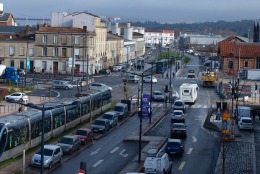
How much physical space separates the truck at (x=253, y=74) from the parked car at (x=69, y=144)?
54.5 meters

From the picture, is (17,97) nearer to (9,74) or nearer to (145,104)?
(9,74)

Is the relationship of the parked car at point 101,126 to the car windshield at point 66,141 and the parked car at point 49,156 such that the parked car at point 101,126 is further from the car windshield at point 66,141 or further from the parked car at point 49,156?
the parked car at point 49,156

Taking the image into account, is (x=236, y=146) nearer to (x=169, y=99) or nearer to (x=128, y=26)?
(x=169, y=99)

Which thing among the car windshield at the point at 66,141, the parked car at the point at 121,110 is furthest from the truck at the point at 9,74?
the car windshield at the point at 66,141

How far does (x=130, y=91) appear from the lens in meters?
67.2

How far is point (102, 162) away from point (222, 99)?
96.5 feet

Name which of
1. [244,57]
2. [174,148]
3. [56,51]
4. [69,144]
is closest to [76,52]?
[56,51]

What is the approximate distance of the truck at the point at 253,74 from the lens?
8469cm

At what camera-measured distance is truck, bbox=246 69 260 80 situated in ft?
278

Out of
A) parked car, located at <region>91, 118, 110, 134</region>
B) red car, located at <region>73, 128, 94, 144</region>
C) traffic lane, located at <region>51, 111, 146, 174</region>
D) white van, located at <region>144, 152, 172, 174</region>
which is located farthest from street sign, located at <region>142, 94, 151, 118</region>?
white van, located at <region>144, 152, 172, 174</region>

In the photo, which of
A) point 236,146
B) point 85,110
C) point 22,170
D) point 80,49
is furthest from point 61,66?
point 22,170

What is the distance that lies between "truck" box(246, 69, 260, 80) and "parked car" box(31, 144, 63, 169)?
→ 57.9m

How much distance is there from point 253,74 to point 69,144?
55.9m

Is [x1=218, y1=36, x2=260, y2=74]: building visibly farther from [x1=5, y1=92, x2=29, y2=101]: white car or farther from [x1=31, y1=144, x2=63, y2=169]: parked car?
[x1=31, y1=144, x2=63, y2=169]: parked car
